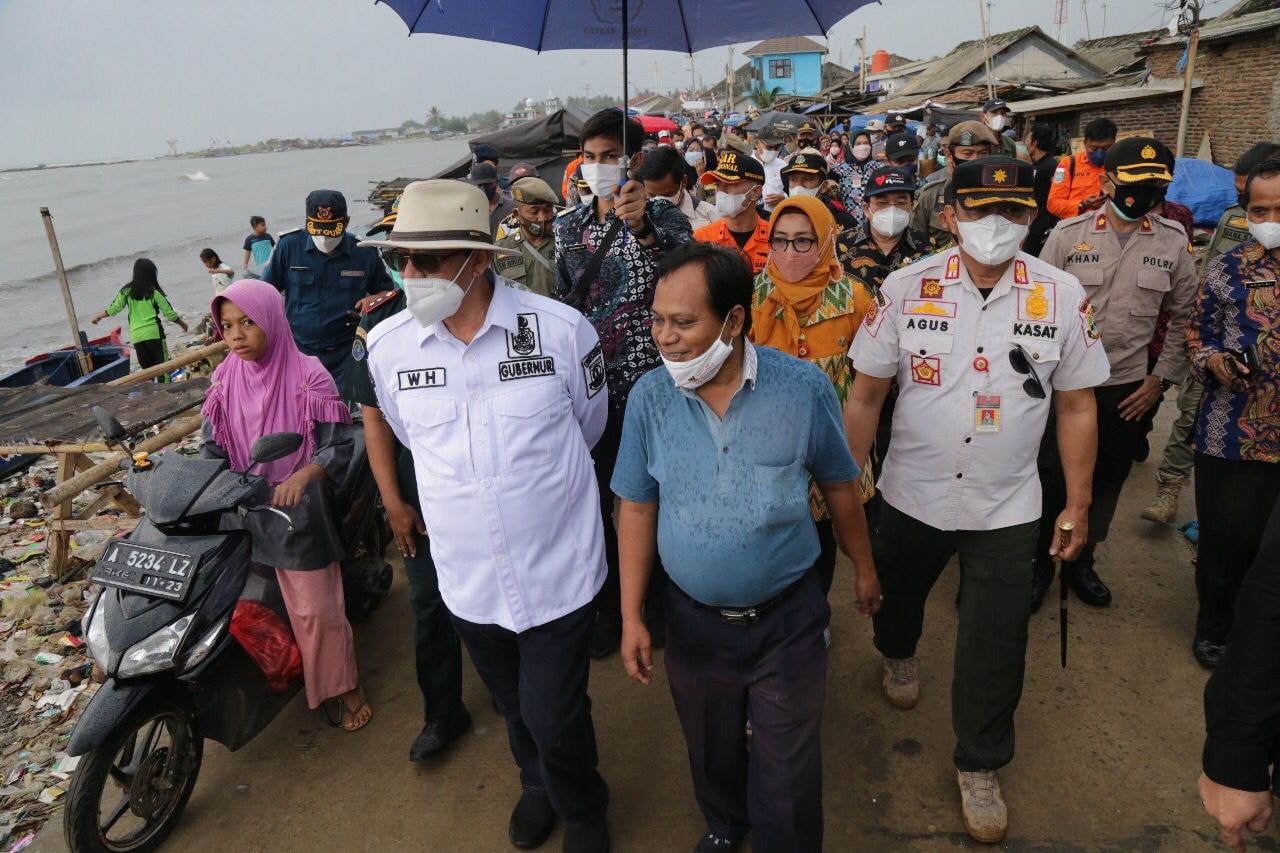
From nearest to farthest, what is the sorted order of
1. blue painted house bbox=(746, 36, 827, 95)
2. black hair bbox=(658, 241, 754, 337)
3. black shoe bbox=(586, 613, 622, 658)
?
black hair bbox=(658, 241, 754, 337), black shoe bbox=(586, 613, 622, 658), blue painted house bbox=(746, 36, 827, 95)

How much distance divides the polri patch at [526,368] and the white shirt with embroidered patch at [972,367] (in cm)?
107

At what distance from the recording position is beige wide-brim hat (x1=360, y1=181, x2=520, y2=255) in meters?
2.19

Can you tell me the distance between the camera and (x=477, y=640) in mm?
2496

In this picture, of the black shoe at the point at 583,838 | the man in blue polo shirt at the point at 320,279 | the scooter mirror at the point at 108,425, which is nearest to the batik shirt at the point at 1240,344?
the black shoe at the point at 583,838

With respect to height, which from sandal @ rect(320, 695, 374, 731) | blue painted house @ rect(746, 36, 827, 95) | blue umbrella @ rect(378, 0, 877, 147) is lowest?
sandal @ rect(320, 695, 374, 731)

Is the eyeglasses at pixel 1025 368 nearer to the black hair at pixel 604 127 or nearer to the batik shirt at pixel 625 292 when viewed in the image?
the batik shirt at pixel 625 292

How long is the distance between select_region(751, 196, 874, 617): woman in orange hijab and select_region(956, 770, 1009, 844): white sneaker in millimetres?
882

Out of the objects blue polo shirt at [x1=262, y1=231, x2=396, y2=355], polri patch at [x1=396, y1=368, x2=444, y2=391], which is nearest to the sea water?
blue polo shirt at [x1=262, y1=231, x2=396, y2=355]

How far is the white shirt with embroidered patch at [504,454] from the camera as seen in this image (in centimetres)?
225

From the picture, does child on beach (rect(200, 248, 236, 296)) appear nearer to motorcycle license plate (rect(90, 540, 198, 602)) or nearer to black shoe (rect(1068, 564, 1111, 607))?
motorcycle license plate (rect(90, 540, 198, 602))

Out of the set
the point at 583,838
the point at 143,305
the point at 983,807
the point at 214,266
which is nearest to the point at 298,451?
the point at 583,838

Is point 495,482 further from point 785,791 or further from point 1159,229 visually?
point 1159,229

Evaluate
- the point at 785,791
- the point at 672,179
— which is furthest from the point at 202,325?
the point at 785,791

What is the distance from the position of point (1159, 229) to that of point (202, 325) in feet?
50.8
